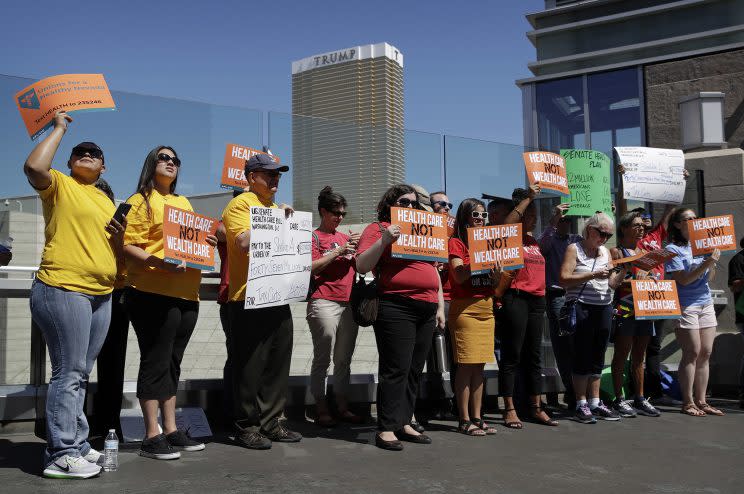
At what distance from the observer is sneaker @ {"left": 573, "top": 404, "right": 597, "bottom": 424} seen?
6.02 meters

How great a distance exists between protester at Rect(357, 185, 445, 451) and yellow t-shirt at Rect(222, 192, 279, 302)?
2.63ft

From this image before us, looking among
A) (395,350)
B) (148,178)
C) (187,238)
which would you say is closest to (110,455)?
(187,238)

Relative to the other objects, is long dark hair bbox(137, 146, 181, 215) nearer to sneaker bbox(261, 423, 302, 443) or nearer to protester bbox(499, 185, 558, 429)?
sneaker bbox(261, 423, 302, 443)

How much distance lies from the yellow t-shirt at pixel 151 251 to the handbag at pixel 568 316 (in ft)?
10.5

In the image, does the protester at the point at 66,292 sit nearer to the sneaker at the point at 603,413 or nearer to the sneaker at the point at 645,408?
the sneaker at the point at 603,413

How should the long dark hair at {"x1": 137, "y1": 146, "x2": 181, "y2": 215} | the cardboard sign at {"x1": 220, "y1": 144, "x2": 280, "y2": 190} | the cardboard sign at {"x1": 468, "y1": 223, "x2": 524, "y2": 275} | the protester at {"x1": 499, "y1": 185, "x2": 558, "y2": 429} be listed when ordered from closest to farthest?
the long dark hair at {"x1": 137, "y1": 146, "x2": 181, "y2": 215} < the cardboard sign at {"x1": 468, "y1": 223, "x2": 524, "y2": 275} < the protester at {"x1": 499, "y1": 185, "x2": 558, "y2": 429} < the cardboard sign at {"x1": 220, "y1": 144, "x2": 280, "y2": 190}

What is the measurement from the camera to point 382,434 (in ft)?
16.2

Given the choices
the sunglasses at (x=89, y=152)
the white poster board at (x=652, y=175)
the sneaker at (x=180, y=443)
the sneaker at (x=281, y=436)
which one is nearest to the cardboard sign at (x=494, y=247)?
the sneaker at (x=281, y=436)

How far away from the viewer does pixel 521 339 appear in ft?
19.1

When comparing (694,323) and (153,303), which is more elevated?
(153,303)

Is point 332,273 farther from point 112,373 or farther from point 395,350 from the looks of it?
point 112,373

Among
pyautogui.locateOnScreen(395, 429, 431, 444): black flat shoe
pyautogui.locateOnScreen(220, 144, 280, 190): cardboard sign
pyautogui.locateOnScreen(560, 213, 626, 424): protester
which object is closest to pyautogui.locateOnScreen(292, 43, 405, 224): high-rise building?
pyautogui.locateOnScreen(220, 144, 280, 190): cardboard sign

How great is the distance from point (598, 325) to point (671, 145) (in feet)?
17.2

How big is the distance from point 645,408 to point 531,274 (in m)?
1.80
